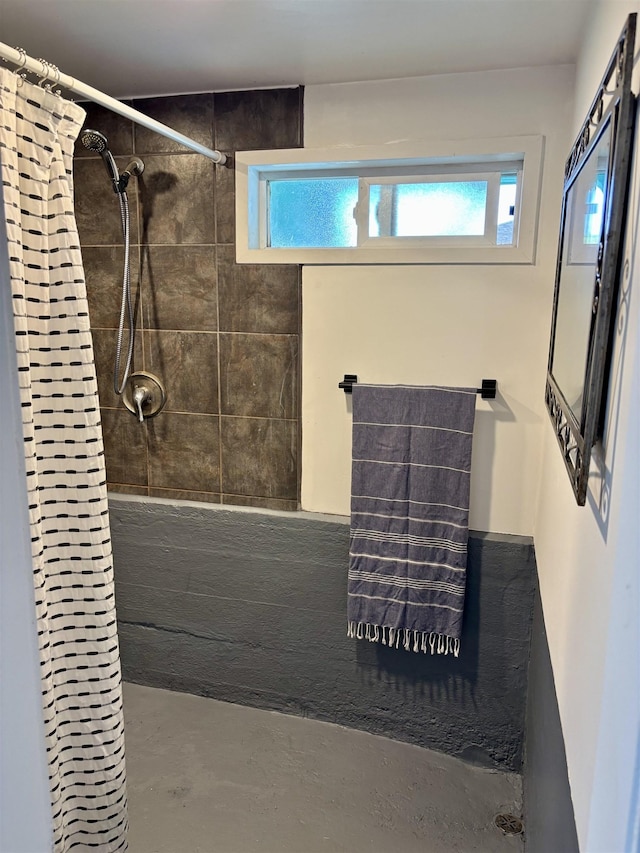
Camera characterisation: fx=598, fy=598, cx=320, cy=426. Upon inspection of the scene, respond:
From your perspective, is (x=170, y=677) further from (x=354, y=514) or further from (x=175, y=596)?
(x=354, y=514)

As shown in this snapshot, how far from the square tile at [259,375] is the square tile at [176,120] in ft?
2.30

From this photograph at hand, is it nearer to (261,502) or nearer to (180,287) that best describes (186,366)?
(180,287)

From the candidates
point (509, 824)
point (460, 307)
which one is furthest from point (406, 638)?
point (460, 307)

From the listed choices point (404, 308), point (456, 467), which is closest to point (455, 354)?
point (404, 308)

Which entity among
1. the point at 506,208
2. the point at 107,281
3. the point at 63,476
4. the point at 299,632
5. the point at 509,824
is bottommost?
the point at 509,824

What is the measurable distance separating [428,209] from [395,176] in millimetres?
160

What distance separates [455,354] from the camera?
2016 mm

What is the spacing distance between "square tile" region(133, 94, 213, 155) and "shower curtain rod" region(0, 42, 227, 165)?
0.07 meters

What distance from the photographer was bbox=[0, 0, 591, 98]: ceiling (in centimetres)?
149

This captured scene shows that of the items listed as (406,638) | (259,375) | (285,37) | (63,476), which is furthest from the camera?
(259,375)

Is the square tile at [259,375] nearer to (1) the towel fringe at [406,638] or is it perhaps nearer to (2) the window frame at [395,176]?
(2) the window frame at [395,176]

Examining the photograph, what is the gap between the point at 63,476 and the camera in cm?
140

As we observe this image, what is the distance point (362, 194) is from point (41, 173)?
1100mm

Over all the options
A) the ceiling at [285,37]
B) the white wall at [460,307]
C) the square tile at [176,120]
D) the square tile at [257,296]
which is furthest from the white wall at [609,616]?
the square tile at [176,120]
